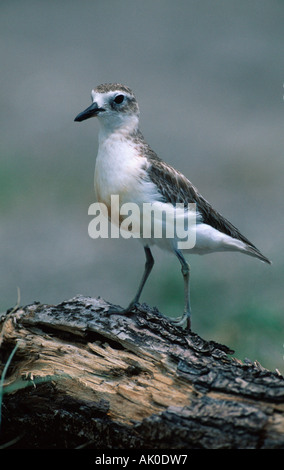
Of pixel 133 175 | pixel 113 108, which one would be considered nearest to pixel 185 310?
pixel 133 175

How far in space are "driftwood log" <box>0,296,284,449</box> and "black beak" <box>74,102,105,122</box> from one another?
1225 mm

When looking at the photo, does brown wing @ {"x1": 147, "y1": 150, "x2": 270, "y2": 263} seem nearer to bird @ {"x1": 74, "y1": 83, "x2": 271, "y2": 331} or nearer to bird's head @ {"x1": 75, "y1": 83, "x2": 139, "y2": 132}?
bird @ {"x1": 74, "y1": 83, "x2": 271, "y2": 331}

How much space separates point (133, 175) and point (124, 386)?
1443mm

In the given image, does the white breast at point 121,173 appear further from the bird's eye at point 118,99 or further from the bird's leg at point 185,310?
the bird's leg at point 185,310

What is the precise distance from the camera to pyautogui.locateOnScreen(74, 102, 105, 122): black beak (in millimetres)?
4469

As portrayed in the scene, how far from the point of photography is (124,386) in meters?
3.81

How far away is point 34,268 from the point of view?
8.20m

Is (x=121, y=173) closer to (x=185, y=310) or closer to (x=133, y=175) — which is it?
(x=133, y=175)

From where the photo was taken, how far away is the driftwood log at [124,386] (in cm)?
332

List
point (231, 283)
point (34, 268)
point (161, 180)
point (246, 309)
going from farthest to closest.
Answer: point (34, 268), point (231, 283), point (246, 309), point (161, 180)

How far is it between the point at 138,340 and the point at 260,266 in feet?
13.8

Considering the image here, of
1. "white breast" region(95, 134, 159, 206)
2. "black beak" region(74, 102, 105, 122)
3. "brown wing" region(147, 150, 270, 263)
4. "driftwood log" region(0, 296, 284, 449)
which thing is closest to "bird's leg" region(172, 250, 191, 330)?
"driftwood log" region(0, 296, 284, 449)
